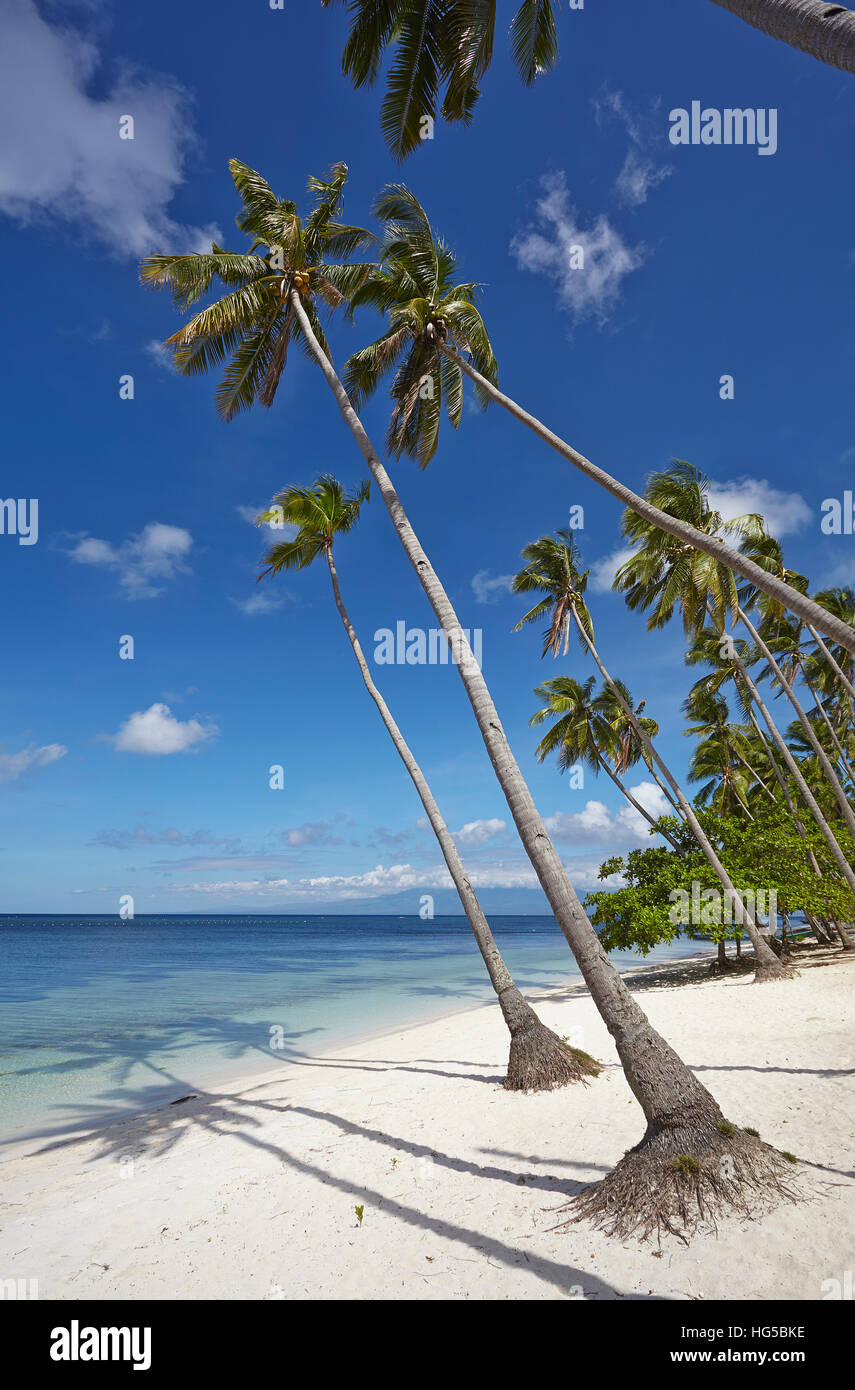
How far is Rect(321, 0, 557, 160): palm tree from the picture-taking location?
21.6 feet

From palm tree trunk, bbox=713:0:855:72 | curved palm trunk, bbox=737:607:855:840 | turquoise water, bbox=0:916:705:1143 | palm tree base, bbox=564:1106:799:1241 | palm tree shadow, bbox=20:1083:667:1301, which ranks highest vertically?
palm tree trunk, bbox=713:0:855:72

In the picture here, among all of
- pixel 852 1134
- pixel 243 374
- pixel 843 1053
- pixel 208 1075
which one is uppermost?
pixel 243 374

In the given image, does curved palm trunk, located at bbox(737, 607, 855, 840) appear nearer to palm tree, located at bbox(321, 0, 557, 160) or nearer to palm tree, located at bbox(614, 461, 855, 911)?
palm tree, located at bbox(614, 461, 855, 911)

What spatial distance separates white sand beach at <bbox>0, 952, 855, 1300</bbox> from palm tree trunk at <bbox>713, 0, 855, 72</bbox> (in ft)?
22.4

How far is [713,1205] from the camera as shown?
4059 millimetres

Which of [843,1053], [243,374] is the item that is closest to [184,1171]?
[843,1053]

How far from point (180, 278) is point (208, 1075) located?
13753 mm

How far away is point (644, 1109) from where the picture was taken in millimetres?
4500

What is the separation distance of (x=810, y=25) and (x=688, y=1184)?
716 centimetres

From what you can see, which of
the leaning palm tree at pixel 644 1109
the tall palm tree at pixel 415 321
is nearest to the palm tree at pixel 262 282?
the tall palm tree at pixel 415 321

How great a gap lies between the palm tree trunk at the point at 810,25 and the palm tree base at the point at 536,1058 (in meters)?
9.15

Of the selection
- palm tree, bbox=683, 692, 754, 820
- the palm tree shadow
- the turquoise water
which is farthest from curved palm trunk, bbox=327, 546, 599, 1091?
palm tree, bbox=683, 692, 754, 820

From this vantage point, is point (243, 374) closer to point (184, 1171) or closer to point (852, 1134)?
point (184, 1171)

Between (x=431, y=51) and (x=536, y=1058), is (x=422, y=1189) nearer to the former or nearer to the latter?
(x=536, y=1058)
